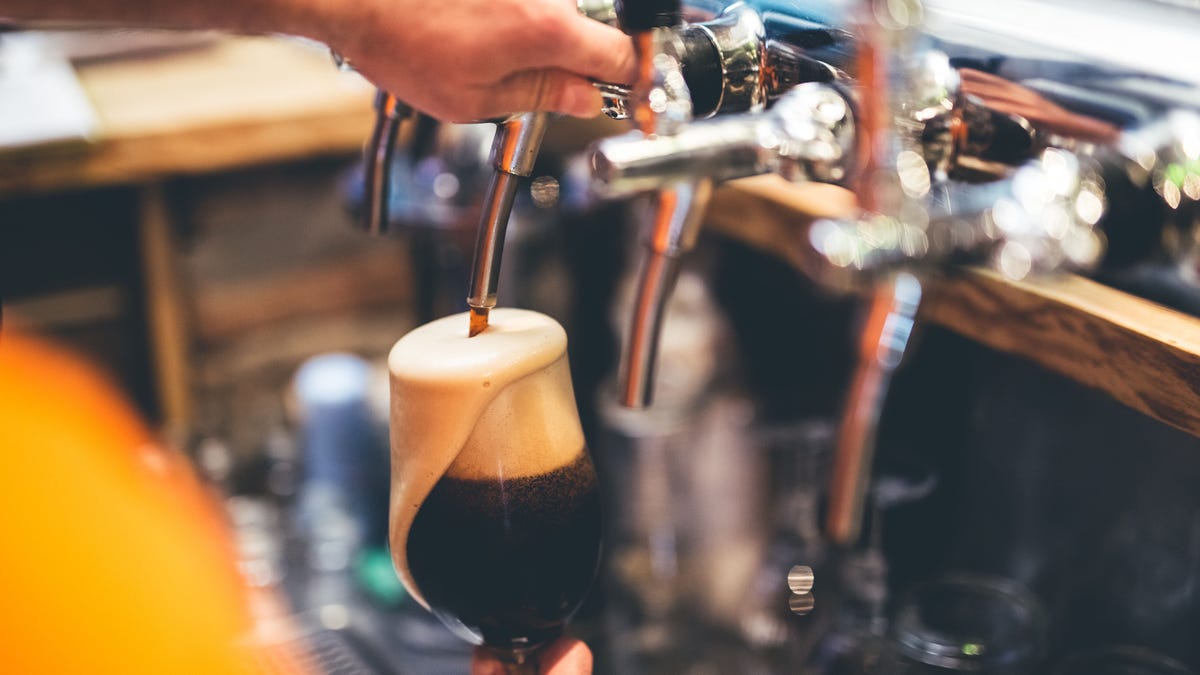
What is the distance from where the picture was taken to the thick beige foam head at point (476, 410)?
694 millimetres

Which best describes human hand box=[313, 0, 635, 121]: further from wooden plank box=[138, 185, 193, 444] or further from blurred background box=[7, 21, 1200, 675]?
wooden plank box=[138, 185, 193, 444]

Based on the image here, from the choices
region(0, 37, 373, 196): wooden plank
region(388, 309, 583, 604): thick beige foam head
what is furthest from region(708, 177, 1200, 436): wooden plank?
region(0, 37, 373, 196): wooden plank

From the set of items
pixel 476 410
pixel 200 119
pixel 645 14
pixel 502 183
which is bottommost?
pixel 200 119

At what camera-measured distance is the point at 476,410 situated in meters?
0.70

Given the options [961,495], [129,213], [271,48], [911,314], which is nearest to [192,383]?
[129,213]

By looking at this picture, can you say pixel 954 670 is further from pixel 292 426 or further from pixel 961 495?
pixel 292 426

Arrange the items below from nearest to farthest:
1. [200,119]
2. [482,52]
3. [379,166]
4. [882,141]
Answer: [882,141] → [482,52] → [379,166] → [200,119]

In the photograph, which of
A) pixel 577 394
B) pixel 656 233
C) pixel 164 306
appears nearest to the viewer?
pixel 656 233

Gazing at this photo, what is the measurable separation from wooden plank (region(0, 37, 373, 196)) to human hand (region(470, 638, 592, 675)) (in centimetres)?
132

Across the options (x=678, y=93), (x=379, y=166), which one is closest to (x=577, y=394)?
(x=379, y=166)

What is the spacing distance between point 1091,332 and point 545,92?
0.44 metres

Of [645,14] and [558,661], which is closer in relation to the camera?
[645,14]

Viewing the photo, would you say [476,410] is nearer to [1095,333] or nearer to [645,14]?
[645,14]

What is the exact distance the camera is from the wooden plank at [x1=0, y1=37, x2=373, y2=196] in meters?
1.78
